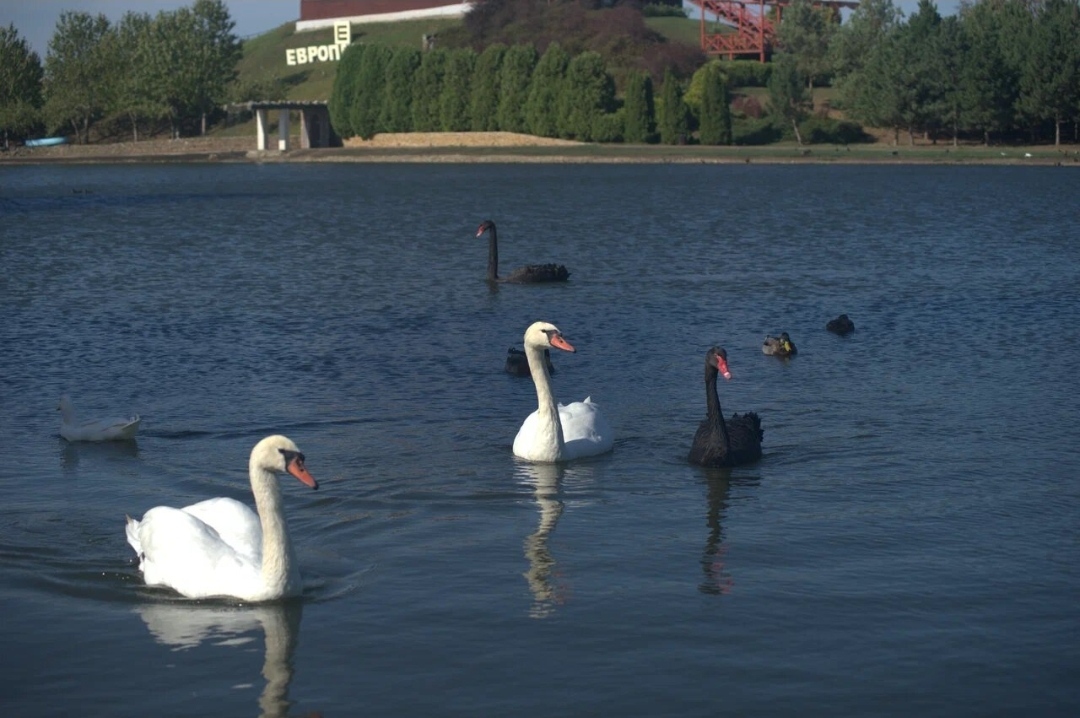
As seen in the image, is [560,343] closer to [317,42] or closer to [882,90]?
[882,90]

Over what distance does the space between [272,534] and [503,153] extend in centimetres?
9229

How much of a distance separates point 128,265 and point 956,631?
90.7ft

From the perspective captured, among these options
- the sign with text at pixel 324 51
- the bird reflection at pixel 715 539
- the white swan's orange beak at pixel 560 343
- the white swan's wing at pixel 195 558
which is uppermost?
the sign with text at pixel 324 51

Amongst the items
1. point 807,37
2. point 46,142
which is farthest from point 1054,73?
point 46,142

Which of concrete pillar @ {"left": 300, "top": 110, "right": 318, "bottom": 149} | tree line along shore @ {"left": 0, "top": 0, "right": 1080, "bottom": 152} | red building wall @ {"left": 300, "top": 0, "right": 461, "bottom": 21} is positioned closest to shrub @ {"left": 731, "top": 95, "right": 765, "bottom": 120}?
tree line along shore @ {"left": 0, "top": 0, "right": 1080, "bottom": 152}

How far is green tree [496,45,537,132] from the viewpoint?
103 m

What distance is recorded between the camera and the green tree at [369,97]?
111m

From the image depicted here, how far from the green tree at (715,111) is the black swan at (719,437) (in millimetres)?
79826

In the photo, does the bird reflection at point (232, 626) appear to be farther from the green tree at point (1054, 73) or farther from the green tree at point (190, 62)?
the green tree at point (190, 62)

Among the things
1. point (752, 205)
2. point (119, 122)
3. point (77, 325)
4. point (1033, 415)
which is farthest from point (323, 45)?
point (1033, 415)

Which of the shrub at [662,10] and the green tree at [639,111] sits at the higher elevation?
the shrub at [662,10]

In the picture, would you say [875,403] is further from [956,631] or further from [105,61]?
[105,61]

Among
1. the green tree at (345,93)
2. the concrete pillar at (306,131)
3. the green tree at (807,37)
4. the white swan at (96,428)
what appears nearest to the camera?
the white swan at (96,428)

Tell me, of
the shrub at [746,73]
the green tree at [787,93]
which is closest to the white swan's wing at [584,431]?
the green tree at [787,93]
